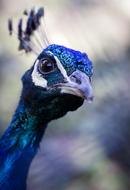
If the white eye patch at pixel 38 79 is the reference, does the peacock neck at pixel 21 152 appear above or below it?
below

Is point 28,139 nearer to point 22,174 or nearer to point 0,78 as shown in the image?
point 22,174

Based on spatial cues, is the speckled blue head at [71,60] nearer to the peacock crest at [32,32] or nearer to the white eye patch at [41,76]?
the white eye patch at [41,76]

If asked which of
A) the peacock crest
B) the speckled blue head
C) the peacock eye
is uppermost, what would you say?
the peacock crest

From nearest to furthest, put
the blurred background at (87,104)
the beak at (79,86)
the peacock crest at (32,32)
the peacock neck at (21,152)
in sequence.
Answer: the beak at (79,86) → the peacock neck at (21,152) → the peacock crest at (32,32) → the blurred background at (87,104)

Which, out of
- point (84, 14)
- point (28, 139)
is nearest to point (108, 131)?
point (28, 139)

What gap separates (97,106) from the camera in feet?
7.27

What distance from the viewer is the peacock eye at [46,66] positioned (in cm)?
147

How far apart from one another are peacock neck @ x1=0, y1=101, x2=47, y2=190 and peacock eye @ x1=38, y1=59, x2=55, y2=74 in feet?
0.37

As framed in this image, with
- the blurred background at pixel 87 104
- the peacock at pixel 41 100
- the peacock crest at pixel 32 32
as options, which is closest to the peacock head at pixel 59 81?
the peacock at pixel 41 100

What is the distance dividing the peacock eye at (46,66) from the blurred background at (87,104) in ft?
1.42

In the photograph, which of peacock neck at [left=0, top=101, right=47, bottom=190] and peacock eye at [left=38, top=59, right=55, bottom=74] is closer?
peacock eye at [left=38, top=59, right=55, bottom=74]

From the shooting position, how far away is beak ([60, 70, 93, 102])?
4.54 ft

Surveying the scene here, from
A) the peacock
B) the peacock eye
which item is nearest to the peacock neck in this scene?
the peacock

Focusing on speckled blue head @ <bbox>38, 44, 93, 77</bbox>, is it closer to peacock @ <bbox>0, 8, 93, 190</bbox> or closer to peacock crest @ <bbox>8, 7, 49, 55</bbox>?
peacock @ <bbox>0, 8, 93, 190</bbox>
